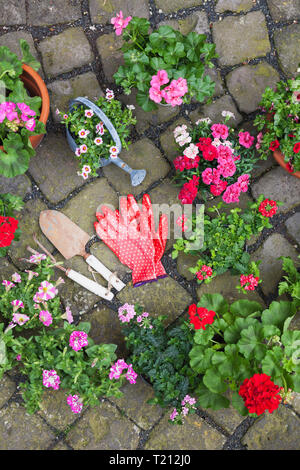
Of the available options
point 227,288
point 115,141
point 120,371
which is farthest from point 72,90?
point 120,371

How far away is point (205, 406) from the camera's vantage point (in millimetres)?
2359

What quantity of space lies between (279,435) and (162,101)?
6.35 feet

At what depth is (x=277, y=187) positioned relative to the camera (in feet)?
8.84

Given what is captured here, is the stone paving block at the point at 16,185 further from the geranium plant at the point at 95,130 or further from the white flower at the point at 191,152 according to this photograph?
the white flower at the point at 191,152

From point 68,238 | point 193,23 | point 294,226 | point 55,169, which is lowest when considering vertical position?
point 294,226

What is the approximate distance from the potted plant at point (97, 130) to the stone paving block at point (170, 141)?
9.5 inches

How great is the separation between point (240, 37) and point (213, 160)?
0.83 meters

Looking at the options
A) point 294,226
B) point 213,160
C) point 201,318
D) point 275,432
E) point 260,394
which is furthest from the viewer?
point 294,226

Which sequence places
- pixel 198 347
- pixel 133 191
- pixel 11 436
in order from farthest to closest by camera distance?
pixel 133 191 → pixel 11 436 → pixel 198 347

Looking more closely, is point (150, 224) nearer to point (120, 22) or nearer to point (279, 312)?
point (279, 312)

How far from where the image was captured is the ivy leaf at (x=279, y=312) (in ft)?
7.89

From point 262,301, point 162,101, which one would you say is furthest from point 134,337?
point 162,101

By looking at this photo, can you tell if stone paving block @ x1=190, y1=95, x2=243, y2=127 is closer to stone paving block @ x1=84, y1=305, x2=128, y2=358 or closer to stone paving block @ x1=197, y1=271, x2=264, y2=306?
stone paving block @ x1=197, y1=271, x2=264, y2=306
